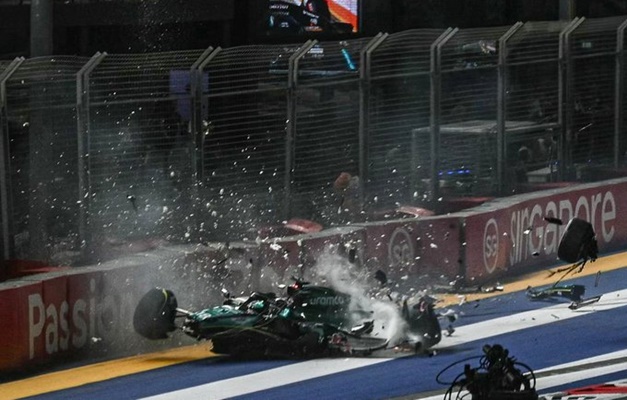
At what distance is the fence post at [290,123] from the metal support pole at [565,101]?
4.79 metres

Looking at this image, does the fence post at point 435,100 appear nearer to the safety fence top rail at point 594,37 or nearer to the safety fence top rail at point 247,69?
the safety fence top rail at point 247,69

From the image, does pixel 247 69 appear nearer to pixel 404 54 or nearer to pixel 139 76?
pixel 139 76

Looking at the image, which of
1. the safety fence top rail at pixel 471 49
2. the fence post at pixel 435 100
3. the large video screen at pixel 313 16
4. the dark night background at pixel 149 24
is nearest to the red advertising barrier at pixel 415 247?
the fence post at pixel 435 100

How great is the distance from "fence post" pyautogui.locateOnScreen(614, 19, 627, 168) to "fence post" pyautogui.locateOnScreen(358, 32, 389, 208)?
15.6 ft

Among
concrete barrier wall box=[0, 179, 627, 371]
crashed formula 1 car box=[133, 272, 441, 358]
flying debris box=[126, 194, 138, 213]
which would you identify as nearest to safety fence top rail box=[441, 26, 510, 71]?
concrete barrier wall box=[0, 179, 627, 371]

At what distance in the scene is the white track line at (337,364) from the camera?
13.3m

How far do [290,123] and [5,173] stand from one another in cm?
355

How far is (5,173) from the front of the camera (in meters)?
15.1

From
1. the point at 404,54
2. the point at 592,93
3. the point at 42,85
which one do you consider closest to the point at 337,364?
the point at 42,85

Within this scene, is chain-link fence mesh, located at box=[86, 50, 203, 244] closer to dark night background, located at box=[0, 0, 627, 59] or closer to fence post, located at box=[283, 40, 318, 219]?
fence post, located at box=[283, 40, 318, 219]

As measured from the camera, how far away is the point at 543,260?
19.3 m

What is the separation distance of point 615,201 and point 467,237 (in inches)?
135

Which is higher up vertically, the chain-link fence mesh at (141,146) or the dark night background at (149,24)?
the dark night background at (149,24)

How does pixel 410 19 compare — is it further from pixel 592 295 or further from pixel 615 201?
pixel 592 295
